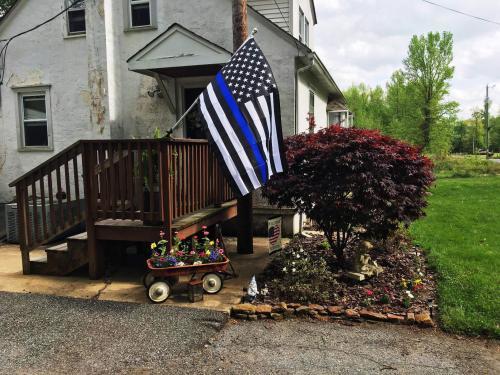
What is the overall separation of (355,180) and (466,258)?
2.51 m

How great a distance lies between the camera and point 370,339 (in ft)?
12.3

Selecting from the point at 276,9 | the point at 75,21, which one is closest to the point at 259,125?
the point at 276,9

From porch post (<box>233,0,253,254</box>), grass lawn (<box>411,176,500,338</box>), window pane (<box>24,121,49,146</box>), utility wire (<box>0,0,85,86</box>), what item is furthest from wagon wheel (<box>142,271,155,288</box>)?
utility wire (<box>0,0,85,86</box>)

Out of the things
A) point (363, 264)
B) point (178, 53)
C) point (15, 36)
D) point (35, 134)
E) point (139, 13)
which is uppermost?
point (139, 13)

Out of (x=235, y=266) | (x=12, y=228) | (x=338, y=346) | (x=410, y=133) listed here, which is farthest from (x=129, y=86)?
(x=410, y=133)

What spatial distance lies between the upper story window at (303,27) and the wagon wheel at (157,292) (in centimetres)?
801

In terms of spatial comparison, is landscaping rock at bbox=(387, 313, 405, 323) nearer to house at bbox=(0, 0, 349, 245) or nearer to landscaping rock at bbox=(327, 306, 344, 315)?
landscaping rock at bbox=(327, 306, 344, 315)

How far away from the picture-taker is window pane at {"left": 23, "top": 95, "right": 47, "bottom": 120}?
921 centimetres

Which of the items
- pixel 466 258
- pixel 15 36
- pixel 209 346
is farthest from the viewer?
pixel 15 36

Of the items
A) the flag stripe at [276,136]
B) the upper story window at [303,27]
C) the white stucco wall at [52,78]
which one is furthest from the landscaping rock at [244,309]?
the upper story window at [303,27]

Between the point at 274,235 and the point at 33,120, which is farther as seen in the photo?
the point at 33,120

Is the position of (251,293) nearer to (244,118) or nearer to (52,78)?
(244,118)

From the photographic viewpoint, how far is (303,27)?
10.9 metres

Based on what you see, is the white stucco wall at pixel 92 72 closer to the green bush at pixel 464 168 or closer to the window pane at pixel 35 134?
the window pane at pixel 35 134
